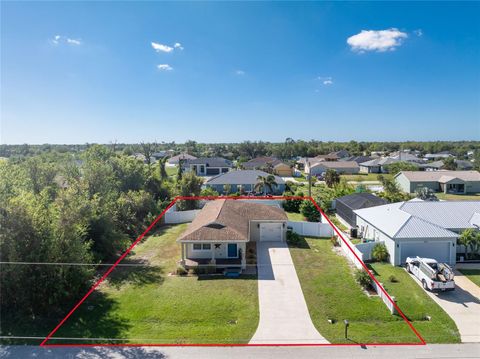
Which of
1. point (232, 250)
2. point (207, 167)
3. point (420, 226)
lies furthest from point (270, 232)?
point (207, 167)

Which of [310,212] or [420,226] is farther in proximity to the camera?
[310,212]

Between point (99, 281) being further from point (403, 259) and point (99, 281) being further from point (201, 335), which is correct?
point (403, 259)

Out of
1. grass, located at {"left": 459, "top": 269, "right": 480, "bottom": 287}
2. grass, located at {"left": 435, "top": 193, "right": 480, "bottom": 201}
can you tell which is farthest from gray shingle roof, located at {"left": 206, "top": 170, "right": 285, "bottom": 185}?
grass, located at {"left": 459, "top": 269, "right": 480, "bottom": 287}

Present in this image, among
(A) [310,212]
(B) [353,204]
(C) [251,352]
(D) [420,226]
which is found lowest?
(C) [251,352]

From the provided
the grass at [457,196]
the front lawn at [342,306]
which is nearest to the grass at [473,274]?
the front lawn at [342,306]

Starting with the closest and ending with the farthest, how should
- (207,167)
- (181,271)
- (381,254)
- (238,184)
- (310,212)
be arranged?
(181,271) → (381,254) → (310,212) → (238,184) → (207,167)

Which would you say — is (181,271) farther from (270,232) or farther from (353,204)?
(353,204)

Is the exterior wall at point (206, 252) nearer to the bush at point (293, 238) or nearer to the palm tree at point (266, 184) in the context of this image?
the bush at point (293, 238)
